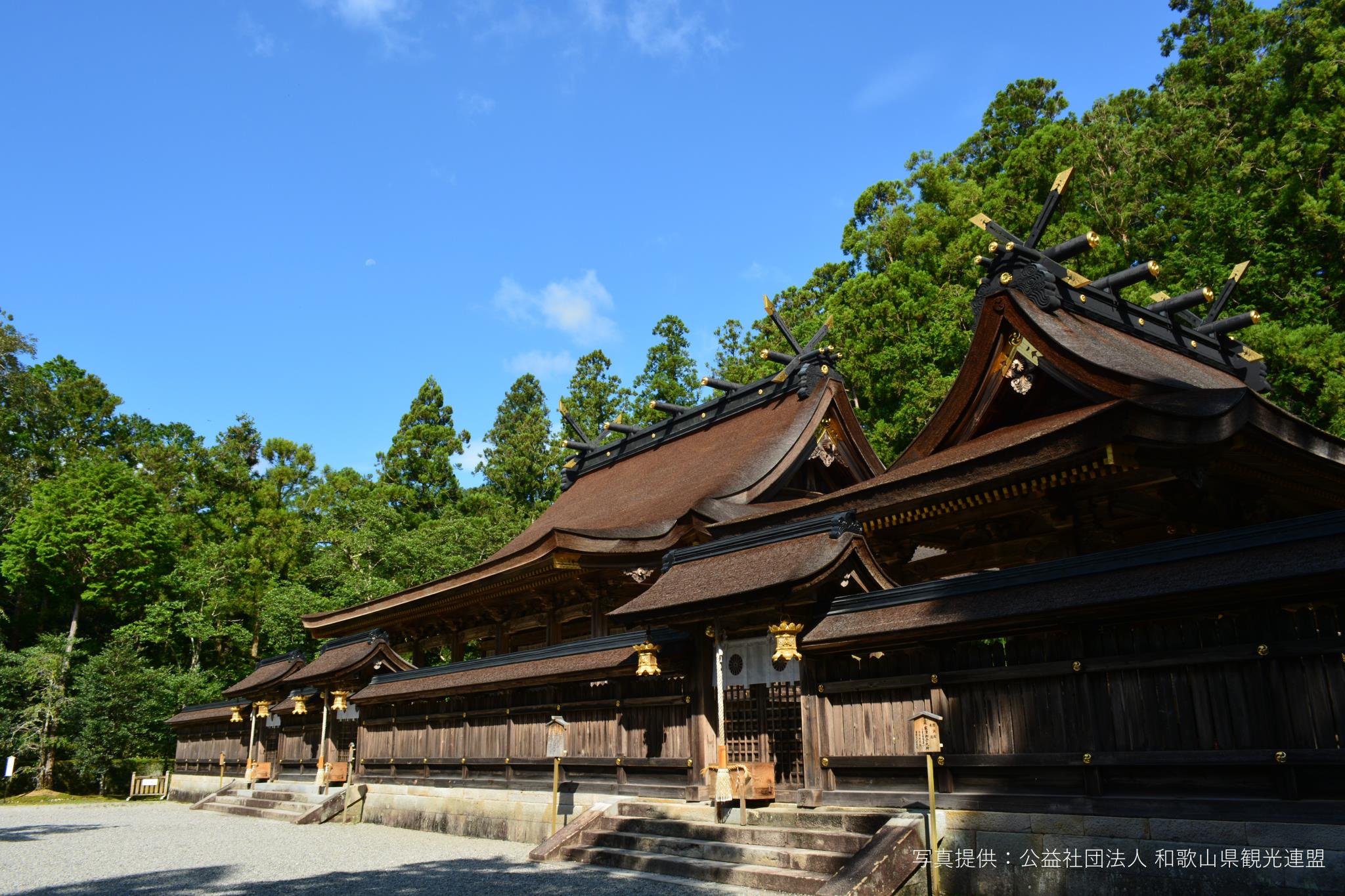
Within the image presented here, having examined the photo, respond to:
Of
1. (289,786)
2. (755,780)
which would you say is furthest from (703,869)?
(289,786)

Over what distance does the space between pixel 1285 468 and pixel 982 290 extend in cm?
482

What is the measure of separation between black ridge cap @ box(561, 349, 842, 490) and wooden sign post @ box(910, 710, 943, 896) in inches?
429

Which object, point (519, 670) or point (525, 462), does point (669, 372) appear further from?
point (519, 670)

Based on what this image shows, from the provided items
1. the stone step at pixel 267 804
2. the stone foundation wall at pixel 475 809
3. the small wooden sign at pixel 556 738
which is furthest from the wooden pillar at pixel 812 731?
the stone step at pixel 267 804

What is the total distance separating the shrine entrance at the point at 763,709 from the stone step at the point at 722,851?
4.29 feet

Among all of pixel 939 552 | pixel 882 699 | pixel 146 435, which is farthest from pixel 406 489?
pixel 882 699

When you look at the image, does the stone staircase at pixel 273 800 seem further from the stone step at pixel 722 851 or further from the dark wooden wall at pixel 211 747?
the stone step at pixel 722 851

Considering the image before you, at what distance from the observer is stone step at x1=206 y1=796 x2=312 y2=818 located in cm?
2017

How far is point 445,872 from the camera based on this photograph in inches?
448

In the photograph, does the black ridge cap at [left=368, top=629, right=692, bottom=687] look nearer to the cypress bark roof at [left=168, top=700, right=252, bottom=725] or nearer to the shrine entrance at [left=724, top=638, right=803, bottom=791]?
the shrine entrance at [left=724, top=638, right=803, bottom=791]

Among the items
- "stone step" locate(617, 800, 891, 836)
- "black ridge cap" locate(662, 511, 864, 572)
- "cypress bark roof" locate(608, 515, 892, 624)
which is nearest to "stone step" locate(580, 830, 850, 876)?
"stone step" locate(617, 800, 891, 836)

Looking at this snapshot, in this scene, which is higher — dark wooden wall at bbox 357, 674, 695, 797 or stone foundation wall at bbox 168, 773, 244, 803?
dark wooden wall at bbox 357, 674, 695, 797

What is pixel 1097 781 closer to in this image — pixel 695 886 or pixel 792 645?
pixel 792 645

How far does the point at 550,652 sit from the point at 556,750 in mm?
1857
